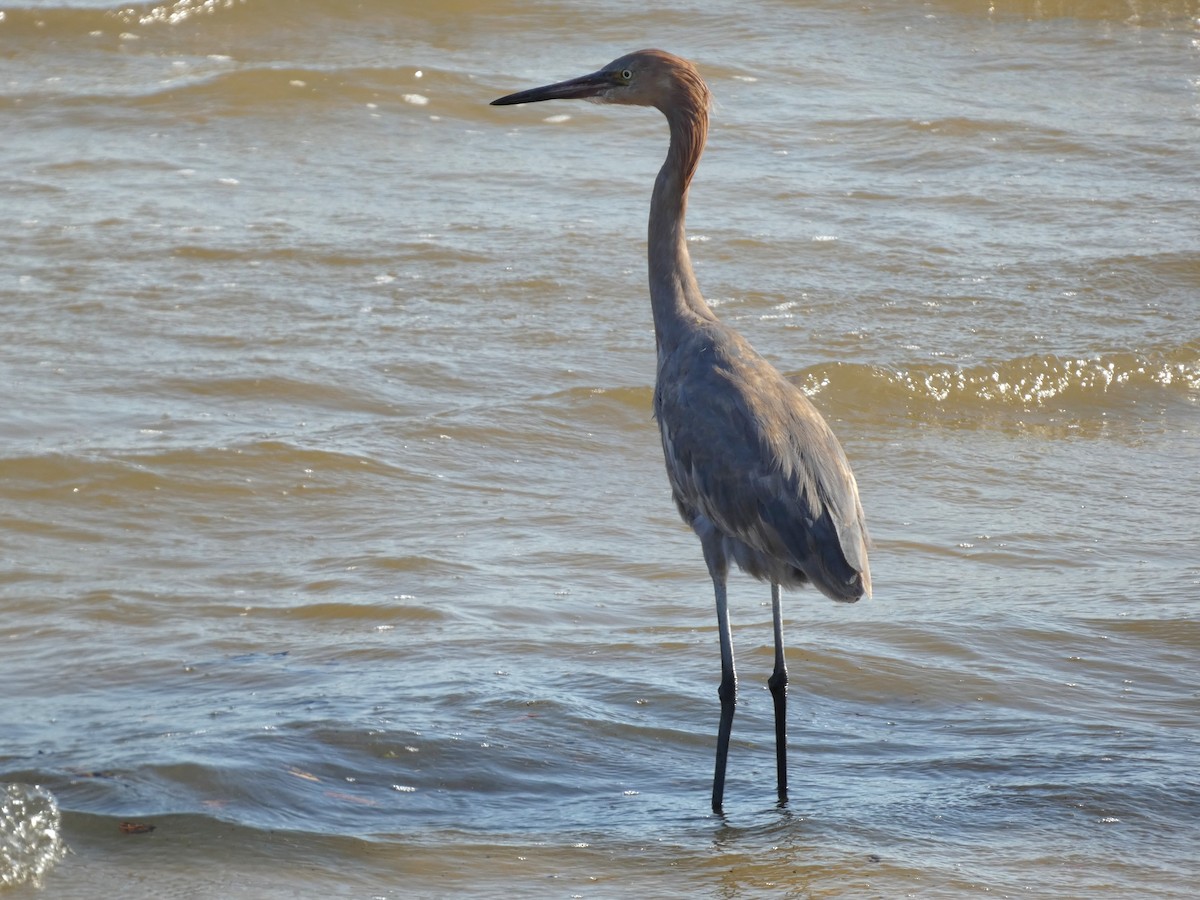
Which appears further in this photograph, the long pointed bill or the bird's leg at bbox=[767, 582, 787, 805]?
the long pointed bill

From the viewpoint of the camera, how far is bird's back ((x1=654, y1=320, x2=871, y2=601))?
4.29 meters

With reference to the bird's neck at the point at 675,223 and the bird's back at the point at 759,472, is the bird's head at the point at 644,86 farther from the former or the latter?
the bird's back at the point at 759,472

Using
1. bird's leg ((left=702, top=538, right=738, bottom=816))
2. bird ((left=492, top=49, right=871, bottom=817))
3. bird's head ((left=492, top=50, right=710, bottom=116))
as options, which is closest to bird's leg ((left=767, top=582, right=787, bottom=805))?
bird ((left=492, top=49, right=871, bottom=817))

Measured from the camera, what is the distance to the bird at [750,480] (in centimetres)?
429

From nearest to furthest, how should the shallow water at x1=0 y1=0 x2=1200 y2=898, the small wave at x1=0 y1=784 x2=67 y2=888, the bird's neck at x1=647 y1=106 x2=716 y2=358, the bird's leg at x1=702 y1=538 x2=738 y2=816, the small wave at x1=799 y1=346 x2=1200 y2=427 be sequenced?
the small wave at x1=0 y1=784 x2=67 y2=888 → the shallow water at x1=0 y1=0 x2=1200 y2=898 → the bird's leg at x1=702 y1=538 x2=738 y2=816 → the bird's neck at x1=647 y1=106 x2=716 y2=358 → the small wave at x1=799 y1=346 x2=1200 y2=427

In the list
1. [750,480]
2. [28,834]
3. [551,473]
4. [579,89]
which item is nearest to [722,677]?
[750,480]

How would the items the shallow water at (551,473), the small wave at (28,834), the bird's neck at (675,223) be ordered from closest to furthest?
the small wave at (28,834), the shallow water at (551,473), the bird's neck at (675,223)

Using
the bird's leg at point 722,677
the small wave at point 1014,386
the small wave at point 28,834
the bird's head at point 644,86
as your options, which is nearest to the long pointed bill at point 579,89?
the bird's head at point 644,86

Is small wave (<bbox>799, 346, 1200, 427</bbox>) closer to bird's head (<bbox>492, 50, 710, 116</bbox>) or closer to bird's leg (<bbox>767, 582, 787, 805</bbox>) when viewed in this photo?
bird's head (<bbox>492, 50, 710, 116</bbox>)

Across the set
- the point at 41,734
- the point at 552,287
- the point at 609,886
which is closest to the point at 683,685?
the point at 609,886

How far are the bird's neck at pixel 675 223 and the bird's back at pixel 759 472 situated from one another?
35 centimetres

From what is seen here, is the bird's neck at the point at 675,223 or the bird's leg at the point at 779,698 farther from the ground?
the bird's neck at the point at 675,223

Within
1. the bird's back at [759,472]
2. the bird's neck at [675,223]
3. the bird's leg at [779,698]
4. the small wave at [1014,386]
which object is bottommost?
the bird's leg at [779,698]

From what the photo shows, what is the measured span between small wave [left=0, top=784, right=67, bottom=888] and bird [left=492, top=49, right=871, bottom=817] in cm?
168
